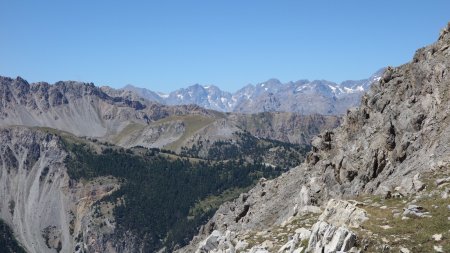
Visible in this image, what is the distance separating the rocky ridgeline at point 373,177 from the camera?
34406mm

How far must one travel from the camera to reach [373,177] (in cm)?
6450

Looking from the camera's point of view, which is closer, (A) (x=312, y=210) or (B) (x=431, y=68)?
(A) (x=312, y=210)

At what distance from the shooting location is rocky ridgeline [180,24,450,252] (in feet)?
113

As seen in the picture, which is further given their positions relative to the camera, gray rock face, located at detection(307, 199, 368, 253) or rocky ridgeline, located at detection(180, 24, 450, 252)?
rocky ridgeline, located at detection(180, 24, 450, 252)

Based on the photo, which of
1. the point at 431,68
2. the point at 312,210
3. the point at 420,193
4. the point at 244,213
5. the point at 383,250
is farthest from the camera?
the point at 244,213

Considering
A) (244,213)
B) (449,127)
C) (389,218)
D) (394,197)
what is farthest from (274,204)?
(389,218)

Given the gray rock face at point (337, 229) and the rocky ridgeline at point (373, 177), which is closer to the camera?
the gray rock face at point (337, 229)

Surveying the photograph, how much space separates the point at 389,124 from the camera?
68.9 metres

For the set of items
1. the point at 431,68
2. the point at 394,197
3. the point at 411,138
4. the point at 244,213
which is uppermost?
the point at 431,68

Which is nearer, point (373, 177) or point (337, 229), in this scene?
point (337, 229)

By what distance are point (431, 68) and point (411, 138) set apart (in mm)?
12173

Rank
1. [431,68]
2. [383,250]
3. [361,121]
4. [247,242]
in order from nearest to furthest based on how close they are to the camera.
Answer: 1. [383,250]
2. [247,242]
3. [431,68]
4. [361,121]

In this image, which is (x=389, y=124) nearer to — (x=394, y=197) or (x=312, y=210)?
(x=312, y=210)

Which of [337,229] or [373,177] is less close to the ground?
[337,229]
